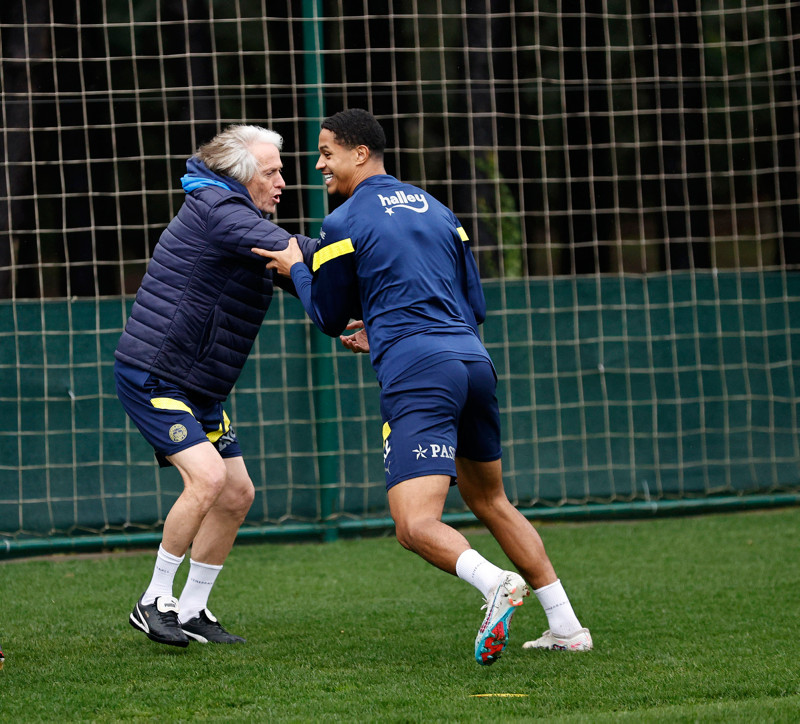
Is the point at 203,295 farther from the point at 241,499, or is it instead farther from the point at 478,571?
the point at 478,571

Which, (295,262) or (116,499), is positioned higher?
(295,262)

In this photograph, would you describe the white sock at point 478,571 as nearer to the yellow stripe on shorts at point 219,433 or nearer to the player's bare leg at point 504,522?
the player's bare leg at point 504,522

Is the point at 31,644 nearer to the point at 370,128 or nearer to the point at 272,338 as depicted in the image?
the point at 370,128

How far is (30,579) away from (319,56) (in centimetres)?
391

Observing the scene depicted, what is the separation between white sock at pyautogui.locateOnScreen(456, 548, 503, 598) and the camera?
3693 mm

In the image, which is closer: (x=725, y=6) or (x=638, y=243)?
(x=638, y=243)

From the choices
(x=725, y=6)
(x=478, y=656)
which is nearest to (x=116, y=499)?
(x=478, y=656)

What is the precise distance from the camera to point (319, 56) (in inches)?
314

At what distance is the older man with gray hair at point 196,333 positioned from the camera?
457 centimetres

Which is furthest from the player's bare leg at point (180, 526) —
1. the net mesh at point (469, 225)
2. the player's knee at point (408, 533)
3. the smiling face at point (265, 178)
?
the net mesh at point (469, 225)

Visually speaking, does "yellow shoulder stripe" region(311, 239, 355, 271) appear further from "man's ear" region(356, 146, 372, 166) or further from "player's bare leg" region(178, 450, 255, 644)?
"player's bare leg" region(178, 450, 255, 644)

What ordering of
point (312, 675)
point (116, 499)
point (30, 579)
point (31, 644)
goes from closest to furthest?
point (312, 675), point (31, 644), point (30, 579), point (116, 499)

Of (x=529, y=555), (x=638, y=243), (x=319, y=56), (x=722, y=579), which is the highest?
(x=319, y=56)

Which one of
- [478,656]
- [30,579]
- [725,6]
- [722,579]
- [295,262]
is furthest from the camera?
[725,6]
